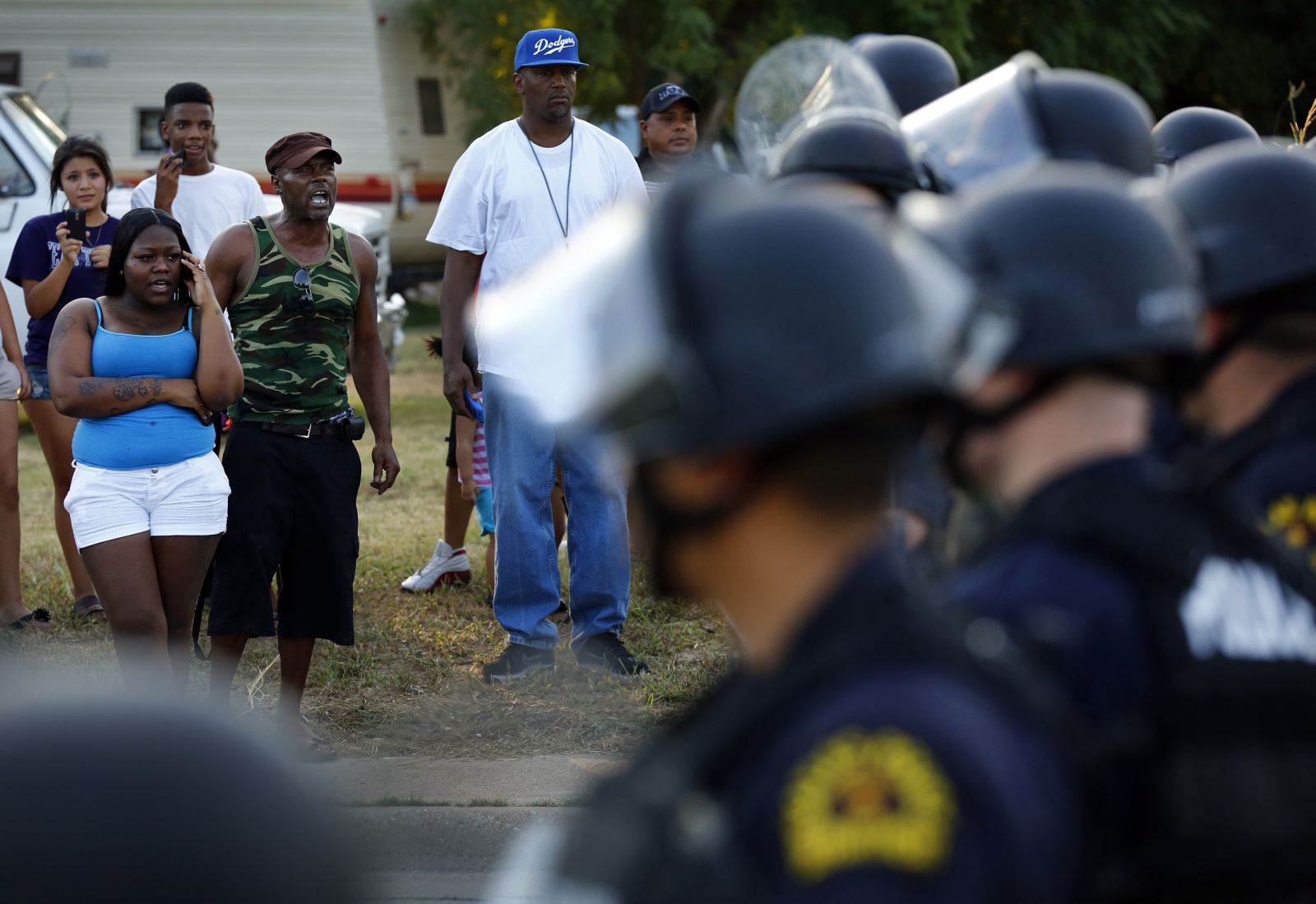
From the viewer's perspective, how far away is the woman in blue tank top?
529 centimetres

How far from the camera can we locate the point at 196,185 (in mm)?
7574

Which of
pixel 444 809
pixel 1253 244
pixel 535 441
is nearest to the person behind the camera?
pixel 1253 244

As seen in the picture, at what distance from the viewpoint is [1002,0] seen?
17000 mm

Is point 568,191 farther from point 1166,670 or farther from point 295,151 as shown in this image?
point 1166,670

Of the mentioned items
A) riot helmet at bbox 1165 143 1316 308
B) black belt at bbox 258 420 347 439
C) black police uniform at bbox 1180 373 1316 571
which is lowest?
black belt at bbox 258 420 347 439

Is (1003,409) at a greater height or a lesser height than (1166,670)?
greater

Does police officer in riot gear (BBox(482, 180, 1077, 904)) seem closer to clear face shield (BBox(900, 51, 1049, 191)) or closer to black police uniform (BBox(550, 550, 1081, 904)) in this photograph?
black police uniform (BBox(550, 550, 1081, 904))

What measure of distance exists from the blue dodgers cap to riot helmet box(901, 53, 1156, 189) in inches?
144

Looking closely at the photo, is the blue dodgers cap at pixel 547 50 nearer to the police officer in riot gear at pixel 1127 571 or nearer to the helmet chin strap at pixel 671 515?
the police officer in riot gear at pixel 1127 571

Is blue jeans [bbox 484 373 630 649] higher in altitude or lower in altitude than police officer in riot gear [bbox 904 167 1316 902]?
lower

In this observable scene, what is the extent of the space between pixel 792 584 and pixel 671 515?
133 millimetres

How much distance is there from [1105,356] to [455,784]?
4090 mm

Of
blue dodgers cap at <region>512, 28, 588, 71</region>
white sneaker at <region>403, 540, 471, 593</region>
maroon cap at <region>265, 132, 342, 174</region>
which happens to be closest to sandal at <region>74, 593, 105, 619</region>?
white sneaker at <region>403, 540, 471, 593</region>

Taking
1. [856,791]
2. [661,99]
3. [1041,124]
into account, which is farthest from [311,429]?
[856,791]
